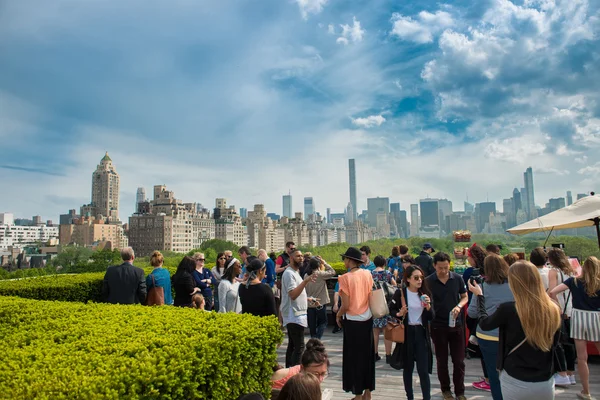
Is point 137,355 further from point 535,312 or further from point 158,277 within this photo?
point 158,277

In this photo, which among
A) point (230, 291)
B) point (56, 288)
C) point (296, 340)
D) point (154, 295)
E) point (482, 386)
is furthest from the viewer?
point (56, 288)

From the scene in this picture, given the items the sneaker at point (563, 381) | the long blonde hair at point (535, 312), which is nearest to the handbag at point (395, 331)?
the long blonde hair at point (535, 312)

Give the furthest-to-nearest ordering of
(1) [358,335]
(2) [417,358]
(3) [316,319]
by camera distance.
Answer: (3) [316,319] < (2) [417,358] < (1) [358,335]

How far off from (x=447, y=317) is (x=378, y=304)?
0.94m

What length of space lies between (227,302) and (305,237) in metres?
181

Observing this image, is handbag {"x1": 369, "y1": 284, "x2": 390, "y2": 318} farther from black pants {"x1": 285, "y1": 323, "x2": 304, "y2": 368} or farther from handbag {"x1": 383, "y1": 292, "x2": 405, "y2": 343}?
black pants {"x1": 285, "y1": 323, "x2": 304, "y2": 368}

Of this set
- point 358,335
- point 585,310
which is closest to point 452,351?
point 358,335

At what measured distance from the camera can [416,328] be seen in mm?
4957

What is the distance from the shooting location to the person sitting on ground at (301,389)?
2.63 m

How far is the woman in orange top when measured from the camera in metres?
4.77

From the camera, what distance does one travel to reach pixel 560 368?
10.3 feet

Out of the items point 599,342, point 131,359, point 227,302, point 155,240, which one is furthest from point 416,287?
point 155,240

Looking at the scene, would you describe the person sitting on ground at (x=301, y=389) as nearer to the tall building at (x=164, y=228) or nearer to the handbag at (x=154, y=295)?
the handbag at (x=154, y=295)

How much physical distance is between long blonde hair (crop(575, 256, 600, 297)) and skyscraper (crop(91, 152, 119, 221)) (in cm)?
19669
